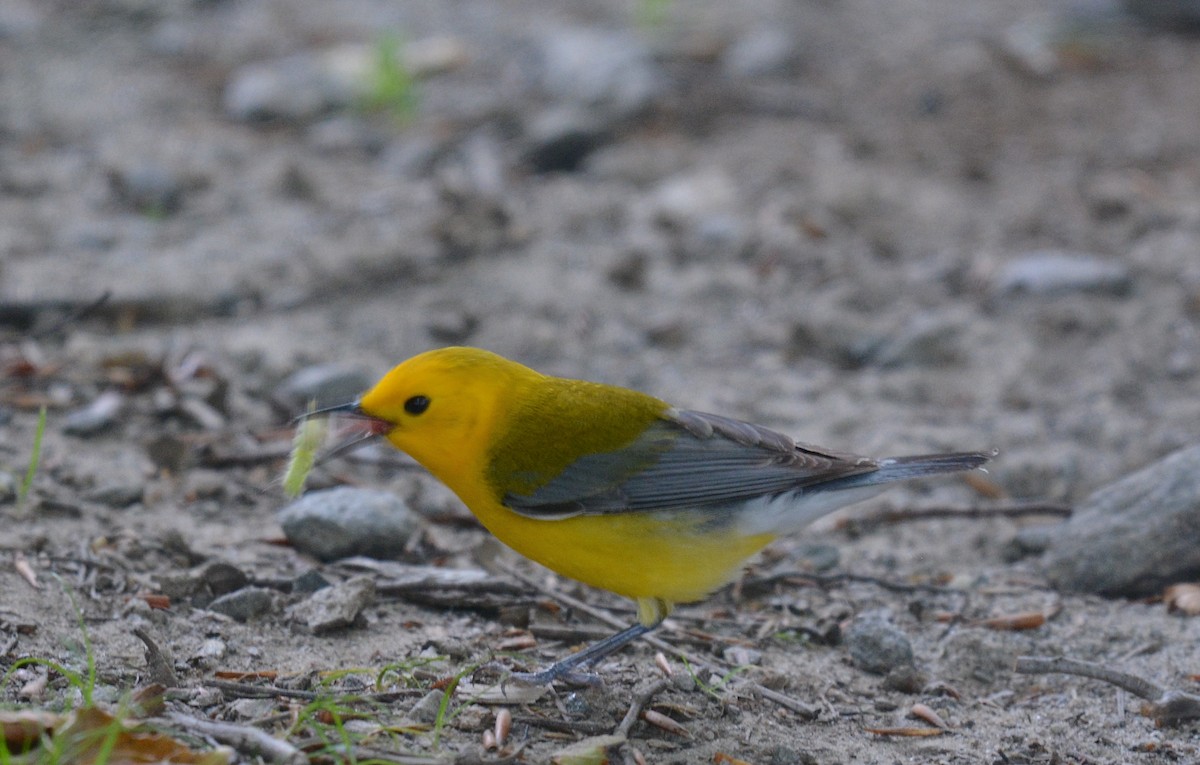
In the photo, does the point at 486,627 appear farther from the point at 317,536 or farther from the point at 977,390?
the point at 977,390

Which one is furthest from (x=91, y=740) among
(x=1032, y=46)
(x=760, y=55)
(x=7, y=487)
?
(x=1032, y=46)

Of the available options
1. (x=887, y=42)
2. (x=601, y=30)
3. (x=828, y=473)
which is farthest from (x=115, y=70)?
(x=828, y=473)

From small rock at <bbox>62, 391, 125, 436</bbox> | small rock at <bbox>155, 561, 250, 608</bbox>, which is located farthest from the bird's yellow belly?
small rock at <bbox>62, 391, 125, 436</bbox>

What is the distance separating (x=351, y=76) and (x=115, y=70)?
1767 millimetres

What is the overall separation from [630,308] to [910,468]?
312cm

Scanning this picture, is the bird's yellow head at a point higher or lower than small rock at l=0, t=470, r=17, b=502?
higher

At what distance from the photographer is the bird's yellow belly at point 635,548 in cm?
399

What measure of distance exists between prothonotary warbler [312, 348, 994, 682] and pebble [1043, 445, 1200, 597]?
36.1 inches

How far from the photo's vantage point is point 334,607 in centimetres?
409

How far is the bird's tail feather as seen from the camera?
4137 millimetres

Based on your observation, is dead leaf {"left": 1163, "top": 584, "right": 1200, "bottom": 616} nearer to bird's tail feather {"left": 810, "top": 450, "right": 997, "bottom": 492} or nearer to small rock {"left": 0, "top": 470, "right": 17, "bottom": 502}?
bird's tail feather {"left": 810, "top": 450, "right": 997, "bottom": 492}

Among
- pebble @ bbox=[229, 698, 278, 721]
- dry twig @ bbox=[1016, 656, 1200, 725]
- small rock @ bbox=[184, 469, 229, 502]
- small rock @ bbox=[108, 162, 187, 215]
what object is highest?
small rock @ bbox=[108, 162, 187, 215]

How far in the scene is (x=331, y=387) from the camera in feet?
19.4

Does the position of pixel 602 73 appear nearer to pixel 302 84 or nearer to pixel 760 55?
pixel 760 55
